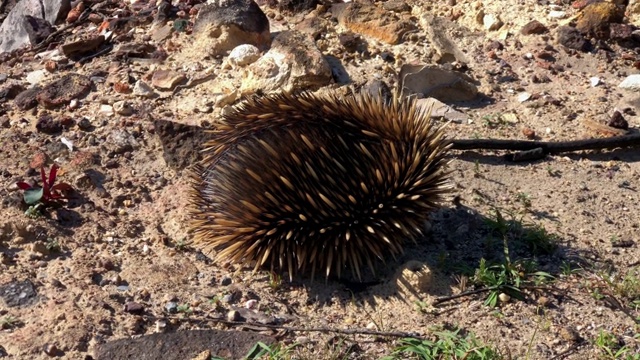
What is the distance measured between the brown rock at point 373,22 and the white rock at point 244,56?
77cm

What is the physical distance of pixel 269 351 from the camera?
3.95 m

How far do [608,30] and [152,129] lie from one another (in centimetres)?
331

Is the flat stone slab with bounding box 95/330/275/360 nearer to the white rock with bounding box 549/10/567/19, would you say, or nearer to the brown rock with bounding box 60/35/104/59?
the brown rock with bounding box 60/35/104/59

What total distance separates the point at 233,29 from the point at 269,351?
3183mm

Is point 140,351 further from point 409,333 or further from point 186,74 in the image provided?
point 186,74

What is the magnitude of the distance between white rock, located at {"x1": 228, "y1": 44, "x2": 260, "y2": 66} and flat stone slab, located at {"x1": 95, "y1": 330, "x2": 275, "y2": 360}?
262 cm

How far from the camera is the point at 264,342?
4066mm

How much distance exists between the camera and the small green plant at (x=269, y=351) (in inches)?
154

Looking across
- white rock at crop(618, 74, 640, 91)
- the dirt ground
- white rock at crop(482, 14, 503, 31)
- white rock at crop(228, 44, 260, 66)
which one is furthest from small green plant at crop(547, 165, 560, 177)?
white rock at crop(228, 44, 260, 66)

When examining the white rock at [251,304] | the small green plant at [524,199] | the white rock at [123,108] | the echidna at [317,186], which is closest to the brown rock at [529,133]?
the small green plant at [524,199]

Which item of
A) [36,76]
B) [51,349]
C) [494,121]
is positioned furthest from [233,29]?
[51,349]

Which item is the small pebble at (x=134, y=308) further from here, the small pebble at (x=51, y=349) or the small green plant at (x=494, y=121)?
the small green plant at (x=494, y=121)

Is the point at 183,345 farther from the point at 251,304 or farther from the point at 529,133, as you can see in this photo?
the point at 529,133

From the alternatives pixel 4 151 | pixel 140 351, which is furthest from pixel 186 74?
pixel 140 351
